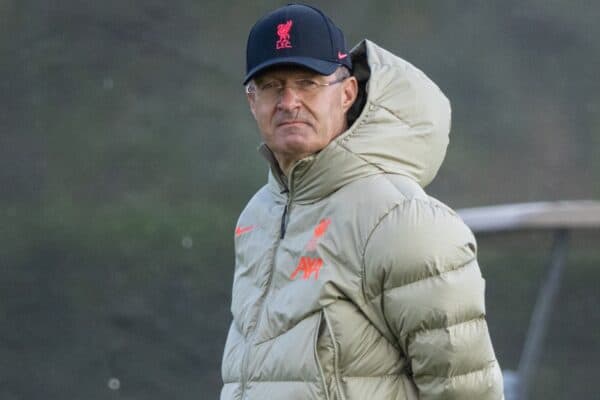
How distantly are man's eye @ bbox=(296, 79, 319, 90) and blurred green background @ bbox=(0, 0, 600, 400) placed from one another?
2997mm

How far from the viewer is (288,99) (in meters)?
2.54

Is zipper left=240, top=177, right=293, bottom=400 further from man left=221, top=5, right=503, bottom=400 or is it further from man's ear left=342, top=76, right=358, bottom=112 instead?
man's ear left=342, top=76, right=358, bottom=112

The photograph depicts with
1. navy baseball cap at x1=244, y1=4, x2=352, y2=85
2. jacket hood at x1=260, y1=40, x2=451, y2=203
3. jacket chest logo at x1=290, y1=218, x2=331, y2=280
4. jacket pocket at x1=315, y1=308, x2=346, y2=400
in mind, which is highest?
navy baseball cap at x1=244, y1=4, x2=352, y2=85

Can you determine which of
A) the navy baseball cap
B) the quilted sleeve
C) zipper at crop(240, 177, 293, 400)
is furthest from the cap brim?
the quilted sleeve

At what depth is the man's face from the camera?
254cm

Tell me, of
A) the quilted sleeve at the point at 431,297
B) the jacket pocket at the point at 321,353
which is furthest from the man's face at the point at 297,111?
the jacket pocket at the point at 321,353

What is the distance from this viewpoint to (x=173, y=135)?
6000mm

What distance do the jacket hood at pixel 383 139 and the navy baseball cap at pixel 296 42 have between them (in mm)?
110

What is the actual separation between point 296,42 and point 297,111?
13cm

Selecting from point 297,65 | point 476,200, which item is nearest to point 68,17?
point 476,200

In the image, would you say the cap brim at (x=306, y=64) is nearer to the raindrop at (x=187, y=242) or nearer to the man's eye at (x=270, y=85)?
the man's eye at (x=270, y=85)

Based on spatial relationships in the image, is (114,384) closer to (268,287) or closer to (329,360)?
(268,287)

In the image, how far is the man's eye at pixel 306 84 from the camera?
2549 millimetres

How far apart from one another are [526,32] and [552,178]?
0.74 meters
